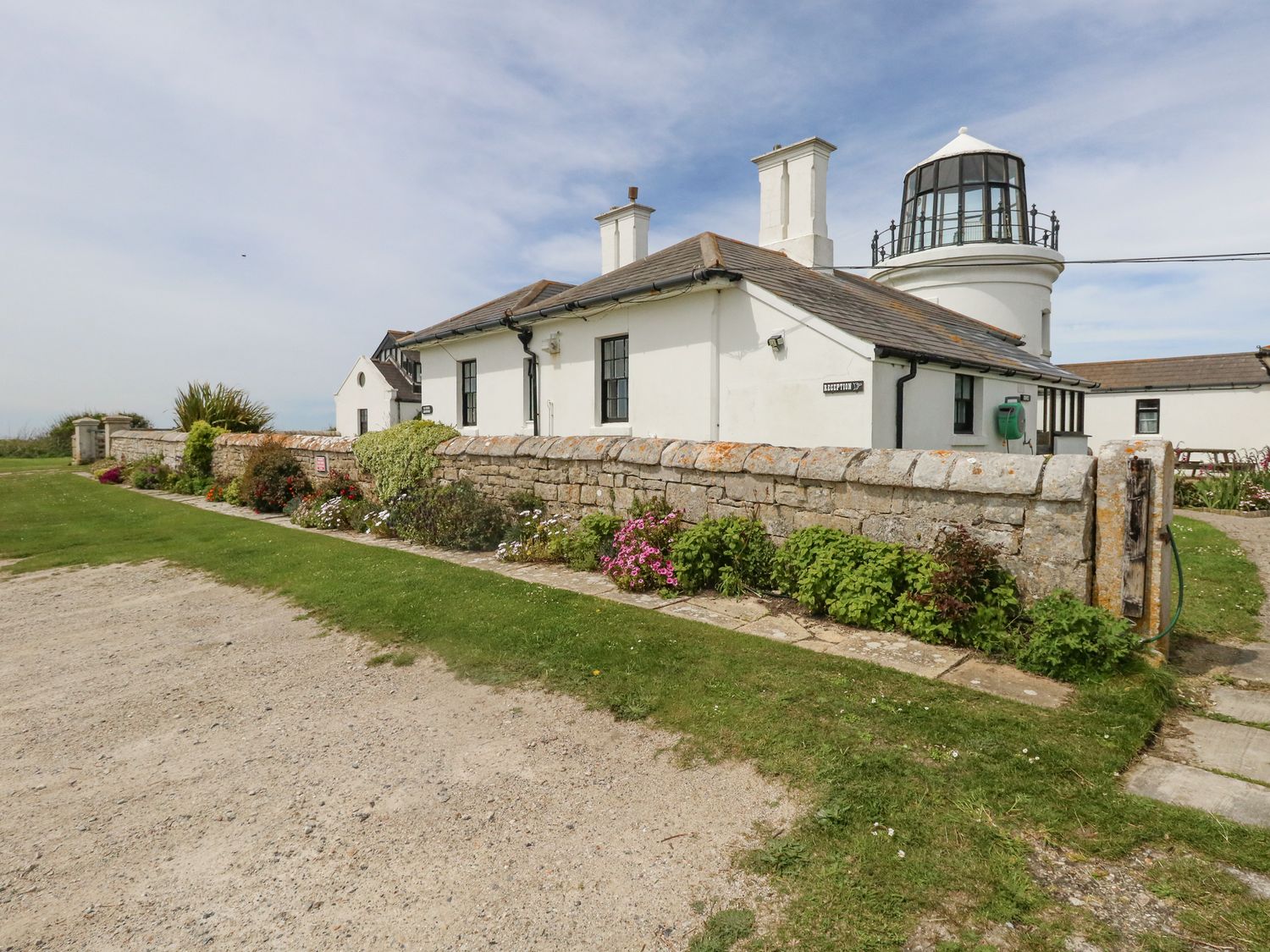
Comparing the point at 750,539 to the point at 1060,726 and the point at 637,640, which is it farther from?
the point at 1060,726

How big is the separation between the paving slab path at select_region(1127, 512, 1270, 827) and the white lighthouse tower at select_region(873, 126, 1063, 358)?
17884 mm

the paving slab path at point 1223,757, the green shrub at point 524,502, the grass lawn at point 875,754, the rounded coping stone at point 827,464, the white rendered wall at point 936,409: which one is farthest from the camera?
the white rendered wall at point 936,409

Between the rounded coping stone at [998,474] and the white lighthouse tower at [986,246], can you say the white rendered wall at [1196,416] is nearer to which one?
the white lighthouse tower at [986,246]

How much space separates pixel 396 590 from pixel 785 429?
6613 millimetres

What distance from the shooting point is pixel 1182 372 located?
2738cm

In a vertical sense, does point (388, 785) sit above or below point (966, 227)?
below

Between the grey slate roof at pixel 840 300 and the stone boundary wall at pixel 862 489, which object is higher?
the grey slate roof at pixel 840 300

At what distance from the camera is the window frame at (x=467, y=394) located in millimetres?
17641

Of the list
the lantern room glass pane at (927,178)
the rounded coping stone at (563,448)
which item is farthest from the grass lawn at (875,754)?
the lantern room glass pane at (927,178)

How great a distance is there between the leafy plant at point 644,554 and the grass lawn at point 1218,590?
470cm

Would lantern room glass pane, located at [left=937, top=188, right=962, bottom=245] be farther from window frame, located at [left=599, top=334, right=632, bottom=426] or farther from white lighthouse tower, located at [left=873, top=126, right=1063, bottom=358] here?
window frame, located at [left=599, top=334, right=632, bottom=426]

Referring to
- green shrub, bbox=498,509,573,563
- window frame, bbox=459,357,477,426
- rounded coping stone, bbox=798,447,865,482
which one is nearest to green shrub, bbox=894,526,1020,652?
rounded coping stone, bbox=798,447,865,482

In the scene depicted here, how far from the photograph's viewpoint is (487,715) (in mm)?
4418

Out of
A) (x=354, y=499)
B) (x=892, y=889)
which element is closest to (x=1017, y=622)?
(x=892, y=889)
